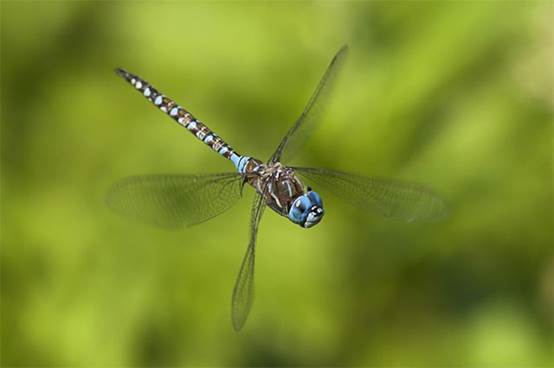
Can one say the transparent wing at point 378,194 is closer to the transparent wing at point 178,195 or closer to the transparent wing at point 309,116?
the transparent wing at point 309,116

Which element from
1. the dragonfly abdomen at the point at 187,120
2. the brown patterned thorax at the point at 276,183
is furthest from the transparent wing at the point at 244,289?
the dragonfly abdomen at the point at 187,120

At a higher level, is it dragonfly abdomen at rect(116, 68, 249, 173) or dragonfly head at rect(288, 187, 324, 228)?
dragonfly abdomen at rect(116, 68, 249, 173)

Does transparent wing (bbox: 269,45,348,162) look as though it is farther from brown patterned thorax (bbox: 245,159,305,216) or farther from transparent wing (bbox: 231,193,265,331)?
transparent wing (bbox: 231,193,265,331)

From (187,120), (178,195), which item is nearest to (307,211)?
(178,195)

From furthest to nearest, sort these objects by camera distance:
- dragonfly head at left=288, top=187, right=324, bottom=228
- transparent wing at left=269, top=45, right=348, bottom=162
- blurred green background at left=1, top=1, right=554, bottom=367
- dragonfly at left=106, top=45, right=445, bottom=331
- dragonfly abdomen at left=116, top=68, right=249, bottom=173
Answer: blurred green background at left=1, top=1, right=554, bottom=367 → dragonfly abdomen at left=116, top=68, right=249, bottom=173 → transparent wing at left=269, top=45, right=348, bottom=162 → dragonfly at left=106, top=45, right=445, bottom=331 → dragonfly head at left=288, top=187, right=324, bottom=228

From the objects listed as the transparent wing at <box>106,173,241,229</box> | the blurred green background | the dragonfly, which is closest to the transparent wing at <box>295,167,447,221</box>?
the dragonfly

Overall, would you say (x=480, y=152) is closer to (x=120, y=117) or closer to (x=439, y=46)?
(x=439, y=46)

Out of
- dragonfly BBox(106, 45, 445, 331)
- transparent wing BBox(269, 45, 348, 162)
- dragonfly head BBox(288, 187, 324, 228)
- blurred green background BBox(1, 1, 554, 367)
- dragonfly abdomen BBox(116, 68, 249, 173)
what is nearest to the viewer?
dragonfly head BBox(288, 187, 324, 228)
